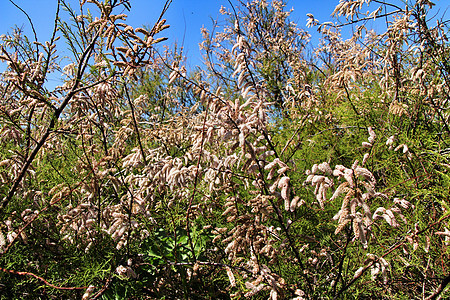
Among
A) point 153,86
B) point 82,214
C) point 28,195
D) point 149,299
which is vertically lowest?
point 149,299

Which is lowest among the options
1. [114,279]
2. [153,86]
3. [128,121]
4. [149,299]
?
[149,299]

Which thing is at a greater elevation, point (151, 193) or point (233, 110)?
point (233, 110)

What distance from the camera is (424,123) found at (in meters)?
2.54

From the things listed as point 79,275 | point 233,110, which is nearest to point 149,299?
point 79,275

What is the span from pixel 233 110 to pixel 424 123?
1.86 meters

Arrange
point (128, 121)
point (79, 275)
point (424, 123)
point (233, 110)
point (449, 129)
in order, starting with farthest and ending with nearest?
1. point (128, 121)
2. point (424, 123)
3. point (449, 129)
4. point (79, 275)
5. point (233, 110)

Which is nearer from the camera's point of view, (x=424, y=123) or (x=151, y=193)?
Answer: (x=151, y=193)

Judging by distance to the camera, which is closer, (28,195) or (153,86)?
(28,195)

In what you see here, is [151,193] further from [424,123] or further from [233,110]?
[424,123]

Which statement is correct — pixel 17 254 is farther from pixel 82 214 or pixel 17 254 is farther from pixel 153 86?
pixel 153 86

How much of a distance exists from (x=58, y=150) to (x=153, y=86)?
3.79 meters

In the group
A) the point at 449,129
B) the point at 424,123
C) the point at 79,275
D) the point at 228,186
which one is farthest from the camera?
the point at 424,123

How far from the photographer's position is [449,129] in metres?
2.28


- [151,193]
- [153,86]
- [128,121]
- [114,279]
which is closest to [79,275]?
[114,279]
